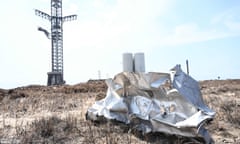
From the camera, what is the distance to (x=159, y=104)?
13.3 feet

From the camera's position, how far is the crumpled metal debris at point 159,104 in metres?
3.61

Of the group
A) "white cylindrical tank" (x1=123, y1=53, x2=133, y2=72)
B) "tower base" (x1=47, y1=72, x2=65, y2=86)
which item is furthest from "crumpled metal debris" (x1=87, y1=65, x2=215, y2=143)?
"tower base" (x1=47, y1=72, x2=65, y2=86)

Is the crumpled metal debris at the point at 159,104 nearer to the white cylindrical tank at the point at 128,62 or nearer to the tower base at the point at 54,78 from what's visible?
the white cylindrical tank at the point at 128,62

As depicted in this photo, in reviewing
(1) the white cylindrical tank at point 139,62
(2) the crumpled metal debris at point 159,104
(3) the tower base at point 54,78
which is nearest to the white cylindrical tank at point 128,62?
(1) the white cylindrical tank at point 139,62

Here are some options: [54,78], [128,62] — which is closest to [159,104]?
[128,62]

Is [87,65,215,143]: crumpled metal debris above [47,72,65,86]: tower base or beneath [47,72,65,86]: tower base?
beneath

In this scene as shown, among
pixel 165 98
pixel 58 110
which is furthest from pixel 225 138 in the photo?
pixel 58 110

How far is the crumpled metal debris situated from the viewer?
3.61 m

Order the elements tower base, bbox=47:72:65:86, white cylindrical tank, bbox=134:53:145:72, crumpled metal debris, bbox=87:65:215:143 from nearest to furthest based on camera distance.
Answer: crumpled metal debris, bbox=87:65:215:143 → white cylindrical tank, bbox=134:53:145:72 → tower base, bbox=47:72:65:86

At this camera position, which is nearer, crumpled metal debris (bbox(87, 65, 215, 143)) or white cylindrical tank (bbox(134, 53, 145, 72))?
crumpled metal debris (bbox(87, 65, 215, 143))

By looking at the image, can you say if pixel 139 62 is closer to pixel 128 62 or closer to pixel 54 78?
pixel 128 62

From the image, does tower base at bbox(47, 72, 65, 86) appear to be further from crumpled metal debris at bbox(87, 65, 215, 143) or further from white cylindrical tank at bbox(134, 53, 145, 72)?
white cylindrical tank at bbox(134, 53, 145, 72)

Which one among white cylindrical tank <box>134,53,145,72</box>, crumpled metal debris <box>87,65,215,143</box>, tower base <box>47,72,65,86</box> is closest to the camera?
crumpled metal debris <box>87,65,215,143</box>

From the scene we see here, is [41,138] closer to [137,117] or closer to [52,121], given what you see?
[52,121]
